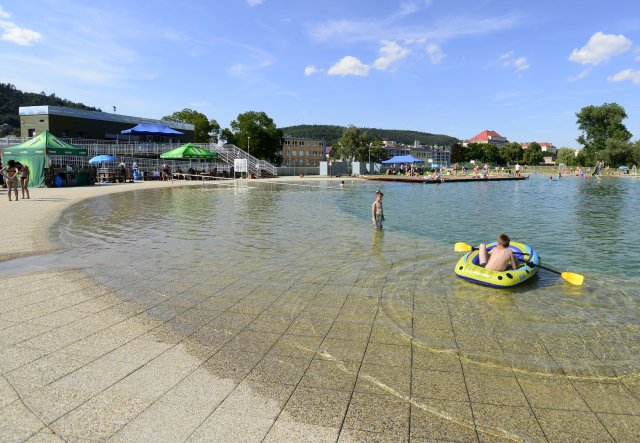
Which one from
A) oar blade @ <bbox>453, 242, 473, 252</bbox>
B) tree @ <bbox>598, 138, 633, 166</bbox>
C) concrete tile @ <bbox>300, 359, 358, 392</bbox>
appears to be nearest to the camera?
concrete tile @ <bbox>300, 359, 358, 392</bbox>

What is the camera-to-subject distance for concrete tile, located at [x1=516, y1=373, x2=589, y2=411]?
3.44 meters

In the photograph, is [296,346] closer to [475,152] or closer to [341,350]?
[341,350]

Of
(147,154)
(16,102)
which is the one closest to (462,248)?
(147,154)

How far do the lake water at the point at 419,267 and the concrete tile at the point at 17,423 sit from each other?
340 centimetres

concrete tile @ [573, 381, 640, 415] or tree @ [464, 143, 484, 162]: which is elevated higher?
tree @ [464, 143, 484, 162]

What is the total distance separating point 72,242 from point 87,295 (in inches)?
196

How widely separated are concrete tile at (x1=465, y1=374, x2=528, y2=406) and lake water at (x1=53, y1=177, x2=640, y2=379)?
1.44 feet

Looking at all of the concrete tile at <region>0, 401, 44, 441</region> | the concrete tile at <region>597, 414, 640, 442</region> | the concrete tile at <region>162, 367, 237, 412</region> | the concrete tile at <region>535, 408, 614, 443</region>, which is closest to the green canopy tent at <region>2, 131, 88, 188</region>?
the concrete tile at <region>0, 401, 44, 441</region>

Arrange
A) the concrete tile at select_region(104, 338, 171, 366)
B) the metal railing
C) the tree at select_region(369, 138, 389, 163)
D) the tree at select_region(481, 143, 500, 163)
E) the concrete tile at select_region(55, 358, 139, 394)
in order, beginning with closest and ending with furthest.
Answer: the concrete tile at select_region(55, 358, 139, 394) → the concrete tile at select_region(104, 338, 171, 366) → the metal railing → the tree at select_region(369, 138, 389, 163) → the tree at select_region(481, 143, 500, 163)

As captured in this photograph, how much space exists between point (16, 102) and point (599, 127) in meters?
141

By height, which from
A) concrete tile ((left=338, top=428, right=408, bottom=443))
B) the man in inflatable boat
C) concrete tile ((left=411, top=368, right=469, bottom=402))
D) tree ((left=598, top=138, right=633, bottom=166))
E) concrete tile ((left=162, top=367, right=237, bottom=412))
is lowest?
concrete tile ((left=411, top=368, right=469, bottom=402))

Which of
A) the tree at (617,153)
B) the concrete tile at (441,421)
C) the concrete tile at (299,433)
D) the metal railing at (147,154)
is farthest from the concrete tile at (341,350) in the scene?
the tree at (617,153)

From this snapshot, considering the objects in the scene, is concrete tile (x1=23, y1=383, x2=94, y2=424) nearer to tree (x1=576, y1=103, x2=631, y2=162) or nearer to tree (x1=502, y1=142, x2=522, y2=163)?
tree (x1=576, y1=103, x2=631, y2=162)

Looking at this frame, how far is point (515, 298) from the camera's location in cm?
660
